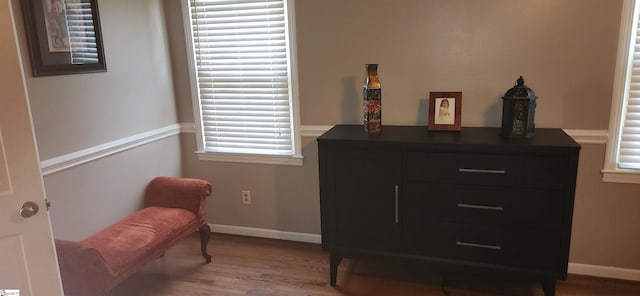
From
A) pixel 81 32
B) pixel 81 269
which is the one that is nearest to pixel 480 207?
pixel 81 269

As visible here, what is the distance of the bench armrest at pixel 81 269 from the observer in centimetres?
214

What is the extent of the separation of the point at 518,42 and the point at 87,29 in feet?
8.59

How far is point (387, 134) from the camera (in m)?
2.62

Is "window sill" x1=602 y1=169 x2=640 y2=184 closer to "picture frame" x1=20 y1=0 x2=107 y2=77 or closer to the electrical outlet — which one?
the electrical outlet

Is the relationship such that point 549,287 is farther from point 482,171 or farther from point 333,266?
point 333,266

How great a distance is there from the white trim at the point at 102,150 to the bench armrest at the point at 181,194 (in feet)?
1.10

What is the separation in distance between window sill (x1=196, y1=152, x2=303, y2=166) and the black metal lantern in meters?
1.45

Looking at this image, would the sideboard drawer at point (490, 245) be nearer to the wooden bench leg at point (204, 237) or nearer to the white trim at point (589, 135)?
the white trim at point (589, 135)

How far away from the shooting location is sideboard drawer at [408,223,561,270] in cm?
231

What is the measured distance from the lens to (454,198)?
7.87ft

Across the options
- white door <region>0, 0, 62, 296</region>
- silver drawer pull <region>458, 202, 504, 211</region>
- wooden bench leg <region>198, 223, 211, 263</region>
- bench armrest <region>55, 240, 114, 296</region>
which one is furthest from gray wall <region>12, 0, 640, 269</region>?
white door <region>0, 0, 62, 296</region>

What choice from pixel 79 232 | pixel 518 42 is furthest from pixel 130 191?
pixel 518 42

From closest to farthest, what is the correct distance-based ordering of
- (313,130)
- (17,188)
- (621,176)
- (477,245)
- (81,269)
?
(17,188)
(81,269)
(477,245)
(621,176)
(313,130)

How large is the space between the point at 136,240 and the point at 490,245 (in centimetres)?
202
